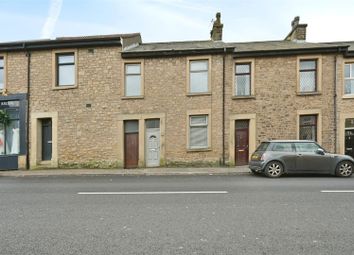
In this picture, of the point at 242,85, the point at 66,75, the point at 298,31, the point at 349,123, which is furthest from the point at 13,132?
the point at 349,123

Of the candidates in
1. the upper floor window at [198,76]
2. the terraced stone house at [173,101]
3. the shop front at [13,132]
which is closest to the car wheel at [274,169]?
the terraced stone house at [173,101]

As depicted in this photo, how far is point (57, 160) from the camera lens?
1631 cm

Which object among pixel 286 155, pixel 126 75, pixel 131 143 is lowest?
pixel 286 155

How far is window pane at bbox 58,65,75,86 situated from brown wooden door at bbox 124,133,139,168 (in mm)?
4461

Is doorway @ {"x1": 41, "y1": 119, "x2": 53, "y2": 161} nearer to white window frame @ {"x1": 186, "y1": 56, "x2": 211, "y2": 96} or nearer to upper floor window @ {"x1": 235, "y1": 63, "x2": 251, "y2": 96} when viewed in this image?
white window frame @ {"x1": 186, "y1": 56, "x2": 211, "y2": 96}

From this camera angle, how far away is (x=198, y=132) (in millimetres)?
16250

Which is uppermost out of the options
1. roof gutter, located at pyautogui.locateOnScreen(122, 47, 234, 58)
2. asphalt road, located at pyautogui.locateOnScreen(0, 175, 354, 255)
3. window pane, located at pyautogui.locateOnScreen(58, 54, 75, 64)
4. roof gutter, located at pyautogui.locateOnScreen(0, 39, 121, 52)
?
roof gutter, located at pyautogui.locateOnScreen(0, 39, 121, 52)

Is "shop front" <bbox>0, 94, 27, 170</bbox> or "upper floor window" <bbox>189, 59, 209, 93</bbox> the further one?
"shop front" <bbox>0, 94, 27, 170</bbox>

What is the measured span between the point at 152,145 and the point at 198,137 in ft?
8.55

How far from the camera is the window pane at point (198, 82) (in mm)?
16344

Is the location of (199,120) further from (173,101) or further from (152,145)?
(152,145)

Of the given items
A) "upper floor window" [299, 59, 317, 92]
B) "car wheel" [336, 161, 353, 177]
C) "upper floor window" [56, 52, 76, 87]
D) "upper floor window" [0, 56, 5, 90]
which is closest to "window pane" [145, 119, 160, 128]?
"upper floor window" [56, 52, 76, 87]

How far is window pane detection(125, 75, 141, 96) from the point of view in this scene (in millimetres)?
16469

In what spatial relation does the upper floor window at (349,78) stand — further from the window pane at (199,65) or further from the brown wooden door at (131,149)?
the brown wooden door at (131,149)
